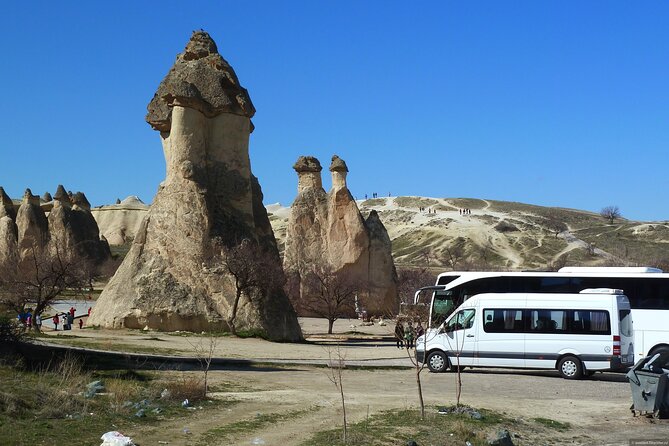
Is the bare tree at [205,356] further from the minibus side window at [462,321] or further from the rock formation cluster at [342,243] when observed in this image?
the rock formation cluster at [342,243]

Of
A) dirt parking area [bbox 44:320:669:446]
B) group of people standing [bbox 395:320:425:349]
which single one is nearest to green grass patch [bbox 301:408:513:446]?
dirt parking area [bbox 44:320:669:446]

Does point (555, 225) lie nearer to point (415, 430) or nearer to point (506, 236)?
point (506, 236)

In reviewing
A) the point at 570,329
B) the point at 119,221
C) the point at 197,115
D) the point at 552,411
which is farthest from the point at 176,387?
the point at 119,221

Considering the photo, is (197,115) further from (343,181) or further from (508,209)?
(508,209)

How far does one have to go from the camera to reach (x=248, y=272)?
112 feet

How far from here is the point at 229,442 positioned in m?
13.0

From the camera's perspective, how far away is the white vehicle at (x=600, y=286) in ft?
88.0

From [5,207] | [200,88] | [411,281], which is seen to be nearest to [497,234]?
[411,281]

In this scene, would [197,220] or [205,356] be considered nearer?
[205,356]

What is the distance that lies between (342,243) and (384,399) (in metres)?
41.0

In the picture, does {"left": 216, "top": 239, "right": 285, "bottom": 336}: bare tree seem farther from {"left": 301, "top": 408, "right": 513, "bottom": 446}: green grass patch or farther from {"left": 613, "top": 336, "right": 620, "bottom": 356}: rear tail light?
{"left": 301, "top": 408, "right": 513, "bottom": 446}: green grass patch

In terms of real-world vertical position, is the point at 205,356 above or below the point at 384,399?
above

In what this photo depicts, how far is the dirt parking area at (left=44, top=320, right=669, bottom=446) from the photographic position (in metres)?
14.4

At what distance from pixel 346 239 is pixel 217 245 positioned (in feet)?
79.4
